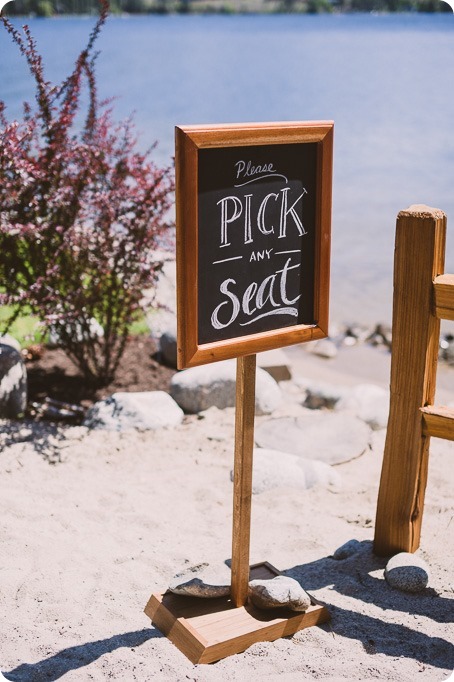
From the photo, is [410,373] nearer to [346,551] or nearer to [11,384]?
[346,551]

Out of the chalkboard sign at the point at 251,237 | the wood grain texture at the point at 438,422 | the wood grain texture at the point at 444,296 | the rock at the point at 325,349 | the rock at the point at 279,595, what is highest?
the chalkboard sign at the point at 251,237

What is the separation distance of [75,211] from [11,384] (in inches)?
51.0

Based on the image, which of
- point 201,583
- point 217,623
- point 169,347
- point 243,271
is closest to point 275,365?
point 169,347

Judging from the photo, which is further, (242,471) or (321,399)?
(321,399)

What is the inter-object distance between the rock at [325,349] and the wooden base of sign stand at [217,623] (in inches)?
217

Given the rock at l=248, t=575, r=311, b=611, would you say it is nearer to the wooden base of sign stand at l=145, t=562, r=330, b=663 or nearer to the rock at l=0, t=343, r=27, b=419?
the wooden base of sign stand at l=145, t=562, r=330, b=663

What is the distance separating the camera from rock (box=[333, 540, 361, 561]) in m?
3.98

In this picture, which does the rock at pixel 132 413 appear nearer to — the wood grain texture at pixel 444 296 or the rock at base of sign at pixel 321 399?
the rock at base of sign at pixel 321 399

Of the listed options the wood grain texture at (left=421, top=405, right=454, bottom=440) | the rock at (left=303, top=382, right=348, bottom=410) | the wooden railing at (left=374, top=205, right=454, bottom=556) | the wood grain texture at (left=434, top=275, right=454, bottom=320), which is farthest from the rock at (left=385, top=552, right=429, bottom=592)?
the rock at (left=303, top=382, right=348, bottom=410)

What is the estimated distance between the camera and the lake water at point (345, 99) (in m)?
14.3

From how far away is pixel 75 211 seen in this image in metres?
5.55

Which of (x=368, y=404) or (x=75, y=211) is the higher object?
(x=75, y=211)

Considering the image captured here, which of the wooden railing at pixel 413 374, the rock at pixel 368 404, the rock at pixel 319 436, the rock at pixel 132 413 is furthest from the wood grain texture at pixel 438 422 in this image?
the rock at pixel 132 413

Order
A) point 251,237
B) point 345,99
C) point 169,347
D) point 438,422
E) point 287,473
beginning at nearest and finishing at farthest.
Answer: point 251,237 → point 438,422 → point 287,473 → point 169,347 → point 345,99
